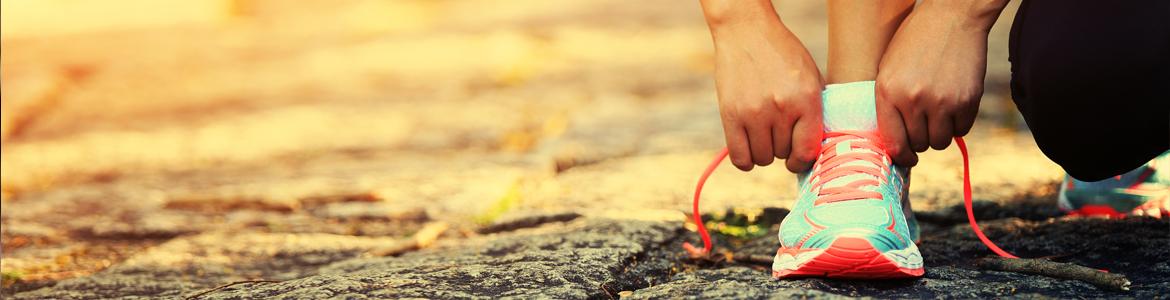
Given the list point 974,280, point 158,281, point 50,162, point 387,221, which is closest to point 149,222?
point 387,221

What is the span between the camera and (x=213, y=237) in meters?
1.86

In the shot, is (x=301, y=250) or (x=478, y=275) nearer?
(x=478, y=275)

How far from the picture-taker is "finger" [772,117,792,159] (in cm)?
126

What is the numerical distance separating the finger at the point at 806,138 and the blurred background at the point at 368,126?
438 millimetres

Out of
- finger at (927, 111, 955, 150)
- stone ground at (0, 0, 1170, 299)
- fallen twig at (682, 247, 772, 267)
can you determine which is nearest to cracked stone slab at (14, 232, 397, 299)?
stone ground at (0, 0, 1170, 299)

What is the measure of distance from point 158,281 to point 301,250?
30cm

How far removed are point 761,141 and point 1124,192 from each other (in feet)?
1.98

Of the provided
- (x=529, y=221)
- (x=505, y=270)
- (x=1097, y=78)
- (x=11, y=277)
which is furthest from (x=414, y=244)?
(x=1097, y=78)

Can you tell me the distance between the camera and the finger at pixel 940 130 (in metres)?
1.21

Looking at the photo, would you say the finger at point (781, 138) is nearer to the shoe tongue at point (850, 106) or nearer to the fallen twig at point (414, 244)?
the shoe tongue at point (850, 106)

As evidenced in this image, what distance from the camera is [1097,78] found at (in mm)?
1104

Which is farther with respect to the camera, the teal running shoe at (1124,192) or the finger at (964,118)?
the teal running shoe at (1124,192)

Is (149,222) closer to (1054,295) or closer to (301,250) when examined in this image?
(301,250)

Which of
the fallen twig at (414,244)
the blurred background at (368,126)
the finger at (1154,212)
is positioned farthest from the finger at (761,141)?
the fallen twig at (414,244)
